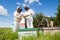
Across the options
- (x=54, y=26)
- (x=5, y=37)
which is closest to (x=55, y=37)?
(x=54, y=26)

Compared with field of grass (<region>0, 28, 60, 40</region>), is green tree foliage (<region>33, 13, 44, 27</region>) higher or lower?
higher

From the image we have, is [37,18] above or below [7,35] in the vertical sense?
above

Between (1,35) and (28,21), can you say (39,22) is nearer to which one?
(28,21)

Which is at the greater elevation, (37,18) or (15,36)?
(37,18)

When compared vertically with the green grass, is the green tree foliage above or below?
above

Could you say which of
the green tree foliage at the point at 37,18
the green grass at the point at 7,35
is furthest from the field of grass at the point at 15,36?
the green tree foliage at the point at 37,18

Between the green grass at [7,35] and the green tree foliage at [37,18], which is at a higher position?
the green tree foliage at [37,18]

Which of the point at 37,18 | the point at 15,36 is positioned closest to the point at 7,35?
the point at 15,36

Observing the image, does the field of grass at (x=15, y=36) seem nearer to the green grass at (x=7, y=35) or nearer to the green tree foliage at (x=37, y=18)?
the green grass at (x=7, y=35)

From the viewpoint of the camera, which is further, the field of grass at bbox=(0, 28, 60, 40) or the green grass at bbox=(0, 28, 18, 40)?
the green grass at bbox=(0, 28, 18, 40)

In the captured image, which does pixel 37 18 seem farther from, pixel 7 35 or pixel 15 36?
pixel 7 35

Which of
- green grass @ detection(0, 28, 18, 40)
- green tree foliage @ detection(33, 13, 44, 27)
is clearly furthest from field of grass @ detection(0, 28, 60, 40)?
green tree foliage @ detection(33, 13, 44, 27)

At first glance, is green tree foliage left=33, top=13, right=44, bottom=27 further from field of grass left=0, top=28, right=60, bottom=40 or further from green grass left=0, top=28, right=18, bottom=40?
green grass left=0, top=28, right=18, bottom=40

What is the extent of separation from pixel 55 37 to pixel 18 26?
0.77 meters
